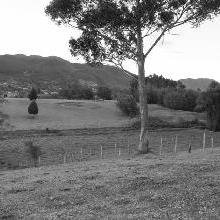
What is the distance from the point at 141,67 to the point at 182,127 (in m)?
41.0

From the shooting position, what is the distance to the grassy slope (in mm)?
12828

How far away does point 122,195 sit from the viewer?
15195 millimetres

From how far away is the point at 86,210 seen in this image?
13555 mm

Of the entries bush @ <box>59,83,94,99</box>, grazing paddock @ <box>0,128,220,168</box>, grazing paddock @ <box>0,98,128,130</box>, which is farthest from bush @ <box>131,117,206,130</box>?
bush @ <box>59,83,94,99</box>

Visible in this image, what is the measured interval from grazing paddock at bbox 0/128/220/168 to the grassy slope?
16631 mm

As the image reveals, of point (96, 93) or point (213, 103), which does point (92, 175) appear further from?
point (96, 93)

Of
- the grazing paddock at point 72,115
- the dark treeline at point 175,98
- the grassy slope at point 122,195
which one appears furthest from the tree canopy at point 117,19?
the dark treeline at point 175,98

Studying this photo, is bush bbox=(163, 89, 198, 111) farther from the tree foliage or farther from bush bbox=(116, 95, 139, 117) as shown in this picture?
the tree foliage

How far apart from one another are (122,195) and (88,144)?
38.2 meters

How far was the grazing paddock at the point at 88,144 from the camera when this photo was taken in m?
41.1

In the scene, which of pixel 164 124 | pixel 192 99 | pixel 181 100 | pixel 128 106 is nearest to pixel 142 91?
pixel 164 124

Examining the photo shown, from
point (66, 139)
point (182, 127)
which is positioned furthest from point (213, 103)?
point (66, 139)

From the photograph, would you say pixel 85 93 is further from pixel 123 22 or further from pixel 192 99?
pixel 123 22

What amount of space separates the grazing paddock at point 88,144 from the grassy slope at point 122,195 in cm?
1663
